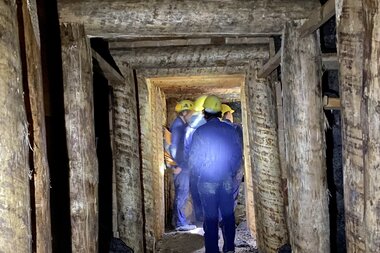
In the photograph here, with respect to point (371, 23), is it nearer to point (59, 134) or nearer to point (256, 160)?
point (59, 134)

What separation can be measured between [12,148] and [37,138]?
→ 1.59 ft

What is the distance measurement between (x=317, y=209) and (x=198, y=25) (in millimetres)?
1686

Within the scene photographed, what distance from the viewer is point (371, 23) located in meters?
1.78

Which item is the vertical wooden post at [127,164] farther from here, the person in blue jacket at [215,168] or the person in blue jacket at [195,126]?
the person in blue jacket at [195,126]

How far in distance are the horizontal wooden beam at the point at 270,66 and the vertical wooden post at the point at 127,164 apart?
1.53 meters

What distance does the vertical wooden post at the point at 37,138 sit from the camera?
2186mm

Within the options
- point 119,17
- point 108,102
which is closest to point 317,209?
point 119,17

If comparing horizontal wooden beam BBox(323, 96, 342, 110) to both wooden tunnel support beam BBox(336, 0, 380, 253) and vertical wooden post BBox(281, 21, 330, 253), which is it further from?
wooden tunnel support beam BBox(336, 0, 380, 253)

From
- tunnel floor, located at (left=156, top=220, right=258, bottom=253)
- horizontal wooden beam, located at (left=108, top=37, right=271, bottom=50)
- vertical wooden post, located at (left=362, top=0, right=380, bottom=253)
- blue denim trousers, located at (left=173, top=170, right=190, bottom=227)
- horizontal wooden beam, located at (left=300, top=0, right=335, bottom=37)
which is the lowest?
tunnel floor, located at (left=156, top=220, right=258, bottom=253)

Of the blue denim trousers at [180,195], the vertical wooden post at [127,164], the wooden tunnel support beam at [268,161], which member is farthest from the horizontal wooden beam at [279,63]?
the blue denim trousers at [180,195]

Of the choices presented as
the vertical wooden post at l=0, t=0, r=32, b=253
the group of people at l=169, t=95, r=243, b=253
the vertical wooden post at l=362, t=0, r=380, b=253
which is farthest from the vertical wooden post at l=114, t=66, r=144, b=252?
the vertical wooden post at l=362, t=0, r=380, b=253

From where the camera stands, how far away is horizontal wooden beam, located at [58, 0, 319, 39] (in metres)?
3.10

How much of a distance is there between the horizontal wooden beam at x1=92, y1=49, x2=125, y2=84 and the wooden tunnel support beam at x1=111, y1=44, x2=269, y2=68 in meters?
0.25

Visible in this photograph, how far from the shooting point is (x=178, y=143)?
24.0 ft
